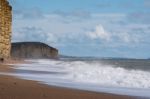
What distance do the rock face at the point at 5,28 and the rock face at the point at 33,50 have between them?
52.4 m

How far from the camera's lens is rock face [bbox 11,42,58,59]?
121 m

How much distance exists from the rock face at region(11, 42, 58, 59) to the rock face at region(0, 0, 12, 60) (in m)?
52.4

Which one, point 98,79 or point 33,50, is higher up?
point 33,50

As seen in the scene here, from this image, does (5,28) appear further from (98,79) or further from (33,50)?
(33,50)

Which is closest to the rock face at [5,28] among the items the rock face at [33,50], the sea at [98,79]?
the sea at [98,79]

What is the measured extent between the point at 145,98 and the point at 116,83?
646cm

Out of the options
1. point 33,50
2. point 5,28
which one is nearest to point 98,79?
point 5,28

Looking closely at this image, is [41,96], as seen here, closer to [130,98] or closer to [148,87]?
[130,98]

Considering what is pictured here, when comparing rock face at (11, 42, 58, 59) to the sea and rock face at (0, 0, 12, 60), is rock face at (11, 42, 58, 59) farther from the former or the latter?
the sea

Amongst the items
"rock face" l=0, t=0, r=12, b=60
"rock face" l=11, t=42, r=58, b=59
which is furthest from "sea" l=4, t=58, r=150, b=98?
"rock face" l=11, t=42, r=58, b=59

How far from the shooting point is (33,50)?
12488 centimetres

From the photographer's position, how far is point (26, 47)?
4828 inches

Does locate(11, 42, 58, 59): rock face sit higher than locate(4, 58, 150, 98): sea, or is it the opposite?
locate(11, 42, 58, 59): rock face

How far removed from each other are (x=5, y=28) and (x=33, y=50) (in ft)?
204
